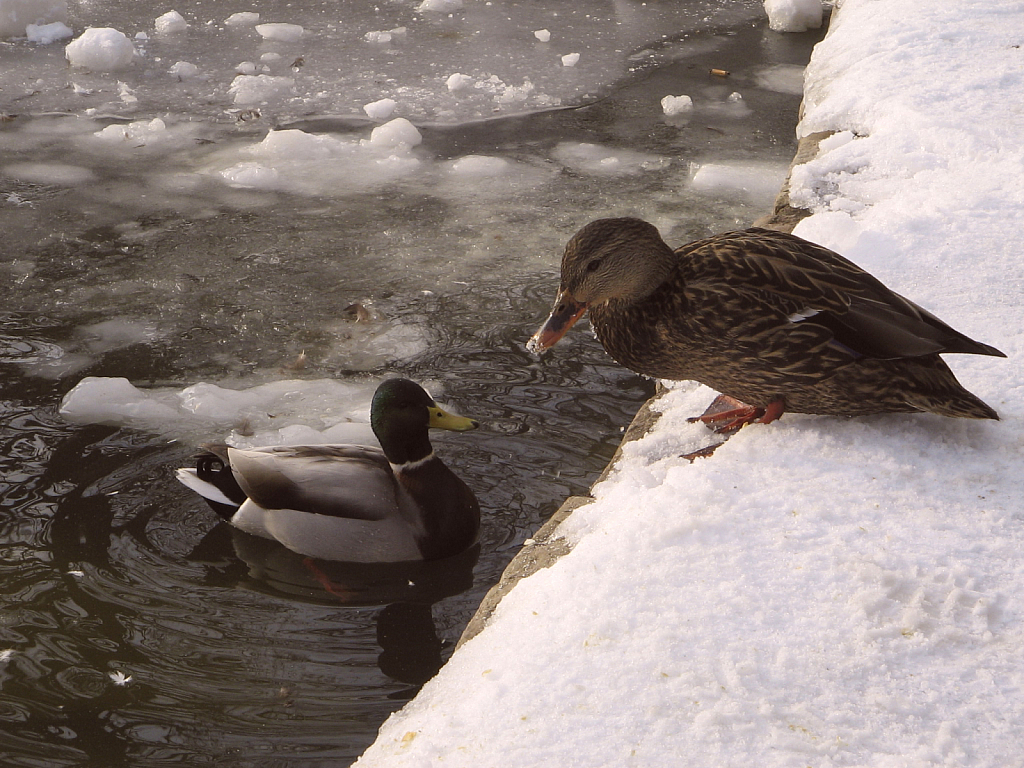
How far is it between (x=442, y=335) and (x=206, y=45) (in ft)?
13.8

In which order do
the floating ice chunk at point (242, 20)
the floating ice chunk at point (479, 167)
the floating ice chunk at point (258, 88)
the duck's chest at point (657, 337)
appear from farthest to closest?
the floating ice chunk at point (242, 20), the floating ice chunk at point (258, 88), the floating ice chunk at point (479, 167), the duck's chest at point (657, 337)

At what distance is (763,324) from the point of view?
2414 millimetres

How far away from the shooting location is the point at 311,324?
14.0ft

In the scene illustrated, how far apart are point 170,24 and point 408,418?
5.35m

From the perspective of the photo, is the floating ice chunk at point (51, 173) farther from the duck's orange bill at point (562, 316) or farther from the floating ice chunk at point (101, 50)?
the duck's orange bill at point (562, 316)

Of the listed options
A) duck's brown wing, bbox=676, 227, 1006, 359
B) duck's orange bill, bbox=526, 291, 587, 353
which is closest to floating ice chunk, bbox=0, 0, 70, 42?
duck's orange bill, bbox=526, 291, 587, 353

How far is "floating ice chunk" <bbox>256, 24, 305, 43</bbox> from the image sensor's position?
7449 millimetres

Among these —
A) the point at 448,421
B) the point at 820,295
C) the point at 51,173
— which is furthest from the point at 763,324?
the point at 51,173

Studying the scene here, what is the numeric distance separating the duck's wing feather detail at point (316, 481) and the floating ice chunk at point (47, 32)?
5220 mm

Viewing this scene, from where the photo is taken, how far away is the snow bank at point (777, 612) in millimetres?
1687

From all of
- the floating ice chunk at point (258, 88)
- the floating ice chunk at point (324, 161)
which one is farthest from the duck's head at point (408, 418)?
the floating ice chunk at point (258, 88)

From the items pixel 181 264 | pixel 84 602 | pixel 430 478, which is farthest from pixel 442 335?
pixel 84 602

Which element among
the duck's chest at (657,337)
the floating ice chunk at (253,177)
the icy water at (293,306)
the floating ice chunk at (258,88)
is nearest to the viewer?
the duck's chest at (657,337)

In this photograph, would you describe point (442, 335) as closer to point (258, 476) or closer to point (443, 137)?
point (258, 476)
